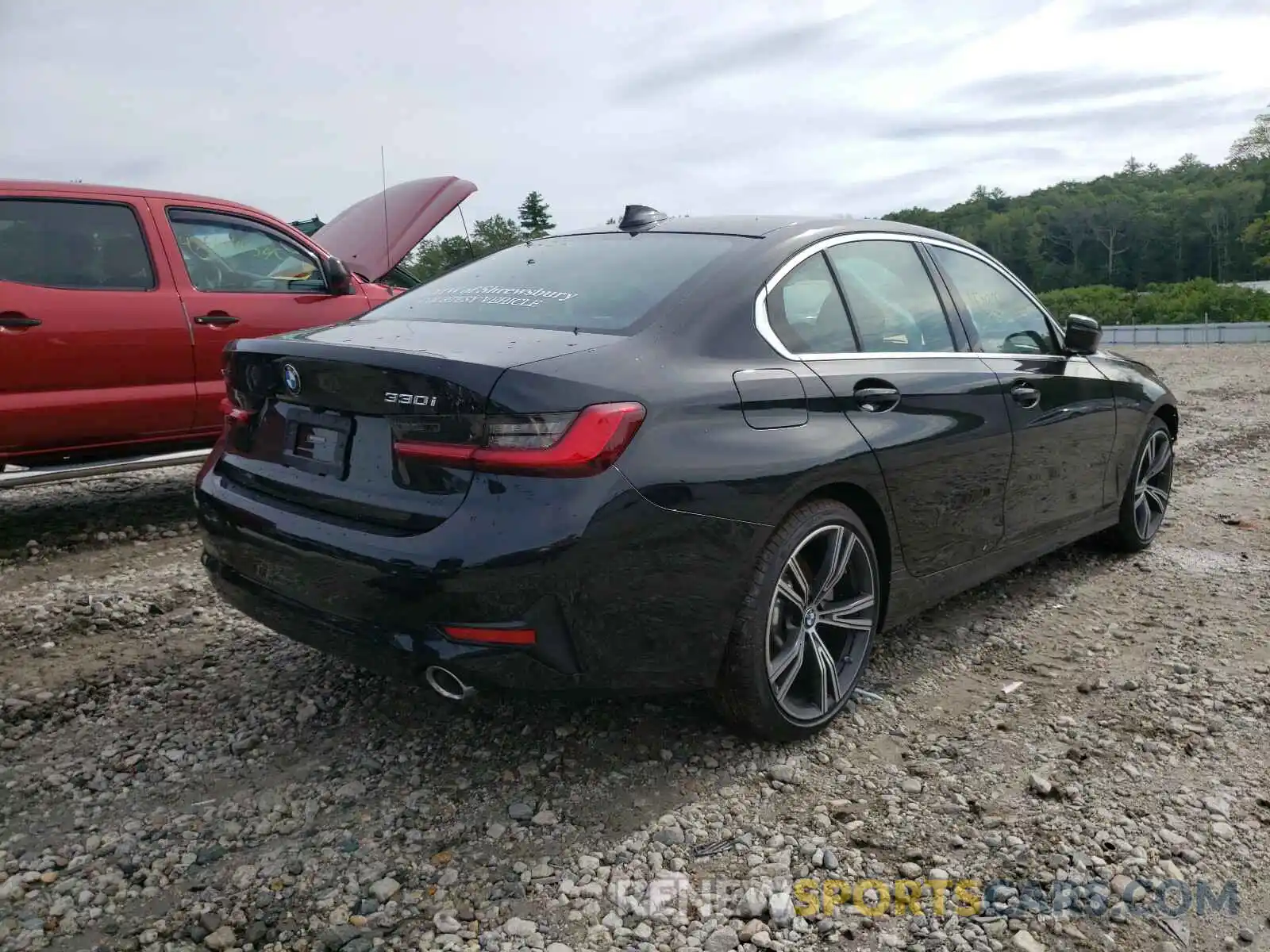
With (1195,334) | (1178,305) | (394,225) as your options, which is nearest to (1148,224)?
(1178,305)

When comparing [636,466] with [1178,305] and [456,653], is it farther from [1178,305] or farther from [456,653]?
[1178,305]

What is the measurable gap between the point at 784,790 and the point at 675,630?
1.92ft

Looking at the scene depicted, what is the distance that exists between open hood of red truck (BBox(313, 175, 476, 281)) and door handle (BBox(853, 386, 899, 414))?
4.79 m

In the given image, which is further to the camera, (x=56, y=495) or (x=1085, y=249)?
(x=1085, y=249)

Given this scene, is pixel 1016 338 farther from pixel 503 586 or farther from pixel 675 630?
pixel 503 586

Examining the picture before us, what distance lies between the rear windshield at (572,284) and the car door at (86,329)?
2407 mm

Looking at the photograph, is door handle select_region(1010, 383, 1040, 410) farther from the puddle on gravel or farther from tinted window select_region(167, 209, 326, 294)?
tinted window select_region(167, 209, 326, 294)

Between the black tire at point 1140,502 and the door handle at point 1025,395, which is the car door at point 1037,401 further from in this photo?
the black tire at point 1140,502

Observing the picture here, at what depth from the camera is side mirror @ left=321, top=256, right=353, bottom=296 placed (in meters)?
6.07

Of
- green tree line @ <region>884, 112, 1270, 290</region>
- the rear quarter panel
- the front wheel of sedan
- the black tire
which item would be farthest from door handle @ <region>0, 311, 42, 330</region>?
green tree line @ <region>884, 112, 1270, 290</region>

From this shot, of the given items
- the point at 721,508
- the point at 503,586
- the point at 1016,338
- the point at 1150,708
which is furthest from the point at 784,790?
the point at 1016,338

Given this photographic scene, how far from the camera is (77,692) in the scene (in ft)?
11.0

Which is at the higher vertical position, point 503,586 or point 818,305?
point 818,305

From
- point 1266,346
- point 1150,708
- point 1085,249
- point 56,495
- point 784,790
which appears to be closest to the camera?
point 784,790
